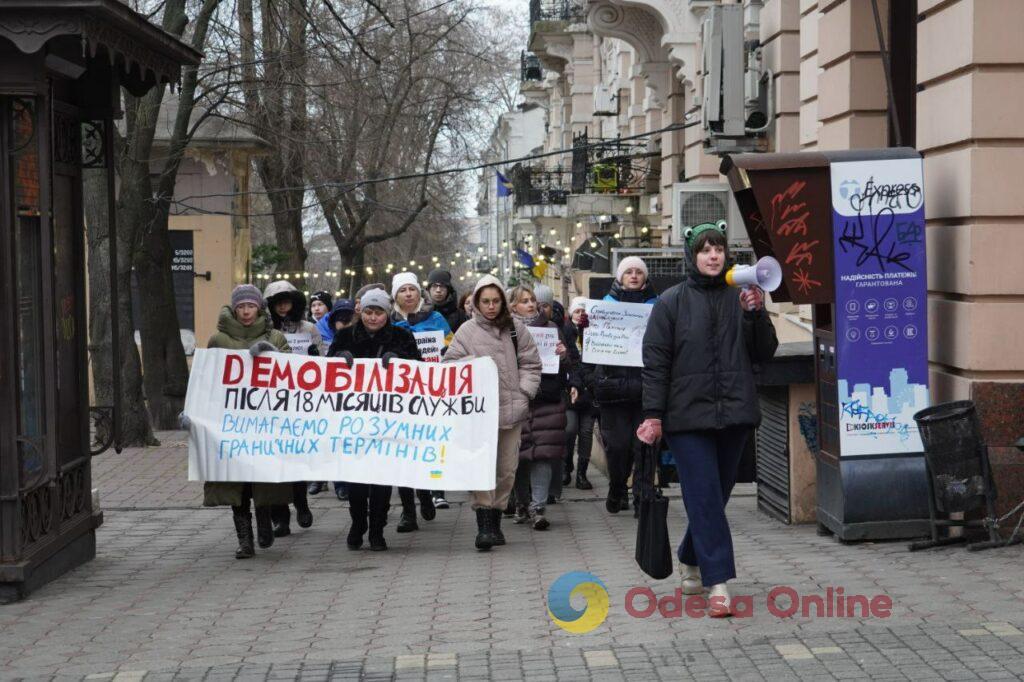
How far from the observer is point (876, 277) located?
9391 mm

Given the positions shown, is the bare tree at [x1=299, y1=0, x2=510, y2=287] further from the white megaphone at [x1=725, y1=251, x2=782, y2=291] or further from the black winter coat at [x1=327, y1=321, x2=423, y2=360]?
the white megaphone at [x1=725, y1=251, x2=782, y2=291]

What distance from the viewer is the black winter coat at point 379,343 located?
10.5 meters

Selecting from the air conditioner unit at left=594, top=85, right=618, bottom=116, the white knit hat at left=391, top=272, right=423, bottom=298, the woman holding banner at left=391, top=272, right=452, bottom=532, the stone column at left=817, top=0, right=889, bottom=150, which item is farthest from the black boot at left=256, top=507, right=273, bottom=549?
the air conditioner unit at left=594, top=85, right=618, bottom=116

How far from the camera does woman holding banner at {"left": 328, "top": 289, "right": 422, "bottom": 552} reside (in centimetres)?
1020

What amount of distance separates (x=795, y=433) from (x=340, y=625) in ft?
12.8

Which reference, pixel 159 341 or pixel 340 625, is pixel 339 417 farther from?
pixel 159 341

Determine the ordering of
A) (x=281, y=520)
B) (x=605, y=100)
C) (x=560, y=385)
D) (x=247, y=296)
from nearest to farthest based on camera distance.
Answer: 1. (x=247, y=296)
2. (x=281, y=520)
3. (x=560, y=385)
4. (x=605, y=100)

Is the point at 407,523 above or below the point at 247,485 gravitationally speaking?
below

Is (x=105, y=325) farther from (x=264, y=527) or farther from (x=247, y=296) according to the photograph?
(x=264, y=527)

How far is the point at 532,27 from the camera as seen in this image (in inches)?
1838

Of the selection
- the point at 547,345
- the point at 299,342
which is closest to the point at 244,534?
the point at 299,342

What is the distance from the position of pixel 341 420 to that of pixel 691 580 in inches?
130

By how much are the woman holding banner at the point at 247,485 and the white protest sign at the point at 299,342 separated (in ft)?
3.91

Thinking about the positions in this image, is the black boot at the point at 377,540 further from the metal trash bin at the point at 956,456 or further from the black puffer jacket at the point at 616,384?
the metal trash bin at the point at 956,456
